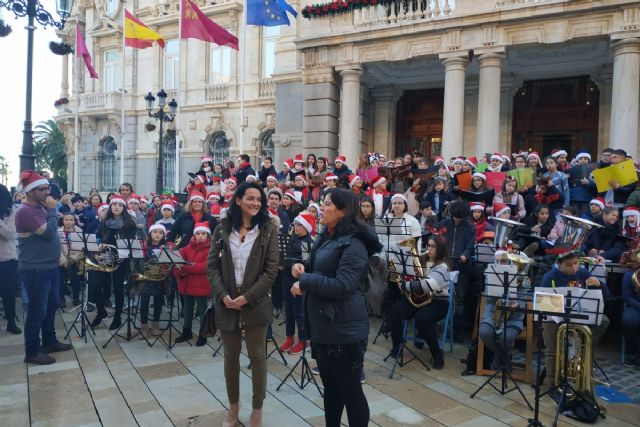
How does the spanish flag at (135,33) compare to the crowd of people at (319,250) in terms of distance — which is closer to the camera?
the crowd of people at (319,250)

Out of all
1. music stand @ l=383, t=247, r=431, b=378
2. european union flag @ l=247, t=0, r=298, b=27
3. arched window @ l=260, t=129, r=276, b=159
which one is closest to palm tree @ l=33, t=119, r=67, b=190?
arched window @ l=260, t=129, r=276, b=159

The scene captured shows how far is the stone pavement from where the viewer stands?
4711 millimetres

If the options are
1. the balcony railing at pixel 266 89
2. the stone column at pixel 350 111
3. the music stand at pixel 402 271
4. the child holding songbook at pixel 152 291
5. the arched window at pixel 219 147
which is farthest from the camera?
the arched window at pixel 219 147

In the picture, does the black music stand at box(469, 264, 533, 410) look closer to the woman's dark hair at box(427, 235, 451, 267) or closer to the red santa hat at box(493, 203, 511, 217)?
the woman's dark hair at box(427, 235, 451, 267)

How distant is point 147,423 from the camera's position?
15.0 feet

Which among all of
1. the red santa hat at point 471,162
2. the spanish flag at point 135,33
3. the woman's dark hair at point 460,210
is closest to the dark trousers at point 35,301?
the woman's dark hair at point 460,210

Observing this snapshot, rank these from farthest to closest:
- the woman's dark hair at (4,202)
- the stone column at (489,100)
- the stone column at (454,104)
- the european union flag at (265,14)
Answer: the european union flag at (265,14), the stone column at (454,104), the stone column at (489,100), the woman's dark hair at (4,202)

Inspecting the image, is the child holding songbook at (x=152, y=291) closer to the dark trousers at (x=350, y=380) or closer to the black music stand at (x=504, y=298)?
the dark trousers at (x=350, y=380)

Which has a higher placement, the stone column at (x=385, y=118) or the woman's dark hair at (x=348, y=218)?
the stone column at (x=385, y=118)

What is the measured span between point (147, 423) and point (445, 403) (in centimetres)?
305

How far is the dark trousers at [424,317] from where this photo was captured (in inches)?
242

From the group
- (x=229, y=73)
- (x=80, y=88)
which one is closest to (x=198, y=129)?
(x=229, y=73)

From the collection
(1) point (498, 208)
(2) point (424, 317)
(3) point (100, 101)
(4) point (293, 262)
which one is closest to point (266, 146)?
(3) point (100, 101)

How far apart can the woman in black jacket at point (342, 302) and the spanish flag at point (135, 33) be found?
65.1 ft
